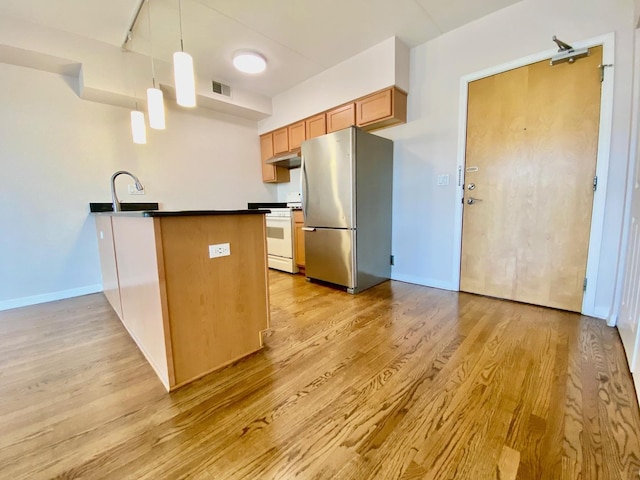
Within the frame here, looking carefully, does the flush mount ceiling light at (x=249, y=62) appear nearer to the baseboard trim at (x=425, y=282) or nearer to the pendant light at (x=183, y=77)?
the pendant light at (x=183, y=77)

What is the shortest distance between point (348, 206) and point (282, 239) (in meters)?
1.38

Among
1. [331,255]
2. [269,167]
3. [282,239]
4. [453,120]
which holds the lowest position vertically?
[331,255]

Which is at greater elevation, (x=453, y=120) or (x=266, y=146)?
(x=266, y=146)

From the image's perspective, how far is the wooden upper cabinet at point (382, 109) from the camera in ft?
9.04

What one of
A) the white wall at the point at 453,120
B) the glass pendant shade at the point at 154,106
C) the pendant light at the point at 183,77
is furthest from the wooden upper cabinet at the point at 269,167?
the pendant light at the point at 183,77

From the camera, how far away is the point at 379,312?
7.36ft

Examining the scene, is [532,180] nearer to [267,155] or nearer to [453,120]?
[453,120]

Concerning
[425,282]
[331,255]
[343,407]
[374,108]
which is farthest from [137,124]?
[425,282]

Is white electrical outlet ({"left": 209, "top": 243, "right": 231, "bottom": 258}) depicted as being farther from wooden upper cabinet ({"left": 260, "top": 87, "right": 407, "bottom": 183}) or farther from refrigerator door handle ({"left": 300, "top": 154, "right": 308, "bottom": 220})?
wooden upper cabinet ({"left": 260, "top": 87, "right": 407, "bottom": 183})

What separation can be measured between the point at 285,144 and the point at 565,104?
3122 millimetres

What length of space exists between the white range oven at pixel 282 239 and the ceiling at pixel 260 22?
→ 6.03 feet

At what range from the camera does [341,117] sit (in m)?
3.21

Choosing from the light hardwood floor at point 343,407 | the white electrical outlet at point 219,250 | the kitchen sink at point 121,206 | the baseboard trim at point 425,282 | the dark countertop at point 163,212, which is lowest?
the light hardwood floor at point 343,407

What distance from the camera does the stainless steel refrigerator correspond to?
265cm
